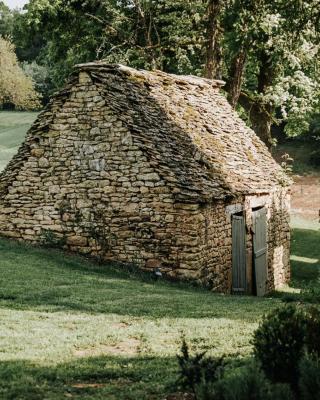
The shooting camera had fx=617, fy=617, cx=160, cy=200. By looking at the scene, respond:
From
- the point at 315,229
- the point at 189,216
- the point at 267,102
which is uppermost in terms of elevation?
the point at 267,102

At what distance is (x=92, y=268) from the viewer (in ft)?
46.0

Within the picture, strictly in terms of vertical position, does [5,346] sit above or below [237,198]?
below

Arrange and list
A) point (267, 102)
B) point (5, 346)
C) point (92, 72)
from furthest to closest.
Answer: point (267, 102)
point (92, 72)
point (5, 346)

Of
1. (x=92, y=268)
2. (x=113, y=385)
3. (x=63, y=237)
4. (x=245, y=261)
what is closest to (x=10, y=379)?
(x=113, y=385)

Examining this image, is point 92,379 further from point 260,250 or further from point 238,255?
point 260,250

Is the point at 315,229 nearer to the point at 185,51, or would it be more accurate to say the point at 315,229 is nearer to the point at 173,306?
the point at 185,51

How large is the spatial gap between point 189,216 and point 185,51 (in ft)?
38.3

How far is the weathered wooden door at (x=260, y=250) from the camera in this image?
16.7m

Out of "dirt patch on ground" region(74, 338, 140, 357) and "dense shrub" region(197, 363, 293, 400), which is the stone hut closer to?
"dirt patch on ground" region(74, 338, 140, 357)

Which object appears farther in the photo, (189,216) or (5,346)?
(189,216)

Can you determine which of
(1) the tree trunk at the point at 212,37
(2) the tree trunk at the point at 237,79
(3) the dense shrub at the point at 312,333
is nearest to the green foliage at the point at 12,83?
(2) the tree trunk at the point at 237,79

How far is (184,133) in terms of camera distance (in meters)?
15.6

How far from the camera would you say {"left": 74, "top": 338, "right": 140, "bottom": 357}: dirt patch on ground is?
752cm

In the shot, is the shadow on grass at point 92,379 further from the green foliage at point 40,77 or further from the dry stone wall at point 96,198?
the green foliage at point 40,77
